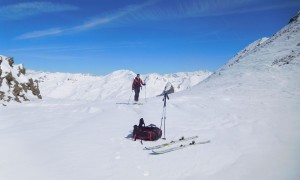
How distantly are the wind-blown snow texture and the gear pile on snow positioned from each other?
17.5ft

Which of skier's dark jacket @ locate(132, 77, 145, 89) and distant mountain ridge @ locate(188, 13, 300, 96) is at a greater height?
distant mountain ridge @ locate(188, 13, 300, 96)

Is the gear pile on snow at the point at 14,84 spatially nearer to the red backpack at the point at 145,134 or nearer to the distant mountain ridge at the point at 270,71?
the red backpack at the point at 145,134

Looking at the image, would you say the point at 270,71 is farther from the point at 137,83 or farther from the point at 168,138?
the point at 168,138

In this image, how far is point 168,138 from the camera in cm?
1314

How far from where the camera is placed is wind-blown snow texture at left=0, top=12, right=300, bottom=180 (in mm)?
8969

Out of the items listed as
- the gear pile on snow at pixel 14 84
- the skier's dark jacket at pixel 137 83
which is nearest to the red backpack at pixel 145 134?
the skier's dark jacket at pixel 137 83

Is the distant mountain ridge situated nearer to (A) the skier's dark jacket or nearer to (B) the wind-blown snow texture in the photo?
(B) the wind-blown snow texture

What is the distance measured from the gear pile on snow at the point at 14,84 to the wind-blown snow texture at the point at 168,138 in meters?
5.34

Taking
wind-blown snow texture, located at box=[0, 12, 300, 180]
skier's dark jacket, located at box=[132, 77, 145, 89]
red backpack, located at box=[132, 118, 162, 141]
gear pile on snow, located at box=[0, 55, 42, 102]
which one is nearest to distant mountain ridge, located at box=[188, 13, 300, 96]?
wind-blown snow texture, located at box=[0, 12, 300, 180]

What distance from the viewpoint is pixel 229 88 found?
27.0 metres

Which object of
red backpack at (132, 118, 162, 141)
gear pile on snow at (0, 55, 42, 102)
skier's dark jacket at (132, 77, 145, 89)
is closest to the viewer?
red backpack at (132, 118, 162, 141)

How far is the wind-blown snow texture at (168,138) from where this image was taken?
8.97 m

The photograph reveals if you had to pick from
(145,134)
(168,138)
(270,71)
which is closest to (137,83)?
(168,138)

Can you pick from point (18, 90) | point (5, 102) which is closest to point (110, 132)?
point (5, 102)
